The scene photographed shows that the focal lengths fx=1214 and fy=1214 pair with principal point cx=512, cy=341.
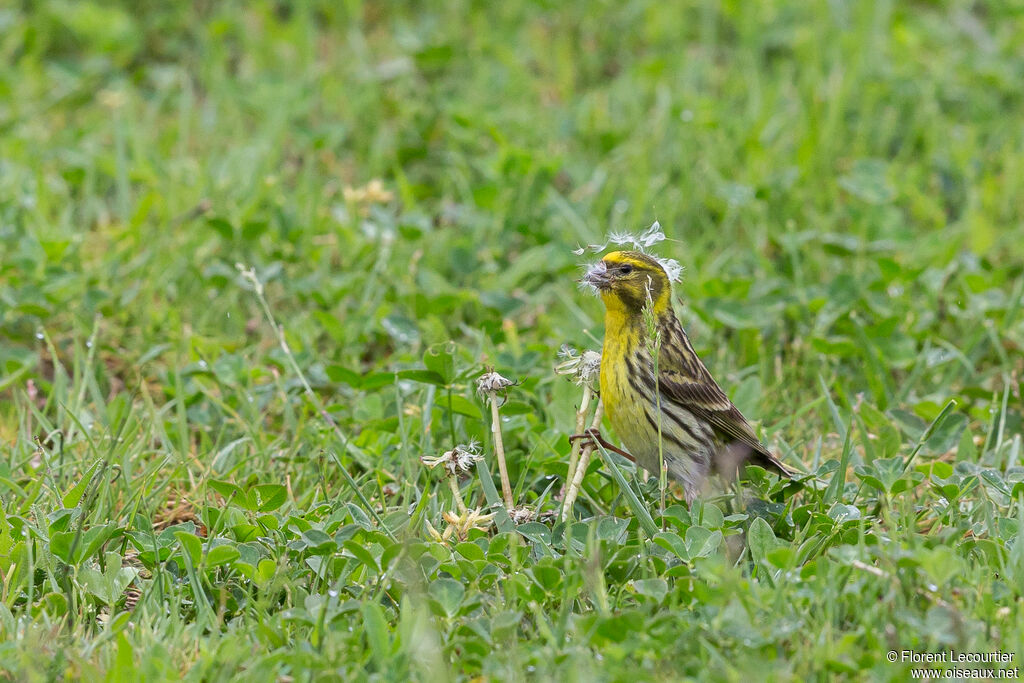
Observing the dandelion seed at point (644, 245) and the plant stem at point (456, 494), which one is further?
the dandelion seed at point (644, 245)

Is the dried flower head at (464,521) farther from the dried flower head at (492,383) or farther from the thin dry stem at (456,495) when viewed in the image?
the dried flower head at (492,383)

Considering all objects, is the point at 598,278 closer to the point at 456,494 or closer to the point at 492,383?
the point at 492,383

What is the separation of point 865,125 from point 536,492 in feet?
11.6

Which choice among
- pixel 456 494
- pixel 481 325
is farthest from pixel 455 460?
pixel 481 325

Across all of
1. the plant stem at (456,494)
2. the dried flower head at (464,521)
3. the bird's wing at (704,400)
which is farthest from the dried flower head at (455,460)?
the bird's wing at (704,400)

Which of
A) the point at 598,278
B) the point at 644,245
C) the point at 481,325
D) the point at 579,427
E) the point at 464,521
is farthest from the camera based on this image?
the point at 481,325

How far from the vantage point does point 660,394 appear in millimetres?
3861

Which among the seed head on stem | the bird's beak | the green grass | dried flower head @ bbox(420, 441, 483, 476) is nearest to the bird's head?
the bird's beak

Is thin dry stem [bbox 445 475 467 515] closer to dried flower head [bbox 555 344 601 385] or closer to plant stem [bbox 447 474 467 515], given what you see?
plant stem [bbox 447 474 467 515]

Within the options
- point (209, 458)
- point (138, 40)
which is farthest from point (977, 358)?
point (138, 40)

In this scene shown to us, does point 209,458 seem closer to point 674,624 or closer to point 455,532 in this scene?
point 455,532

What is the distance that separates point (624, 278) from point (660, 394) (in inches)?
15.4

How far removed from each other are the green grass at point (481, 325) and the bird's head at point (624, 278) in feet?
1.44

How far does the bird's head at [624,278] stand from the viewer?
3.91 m
